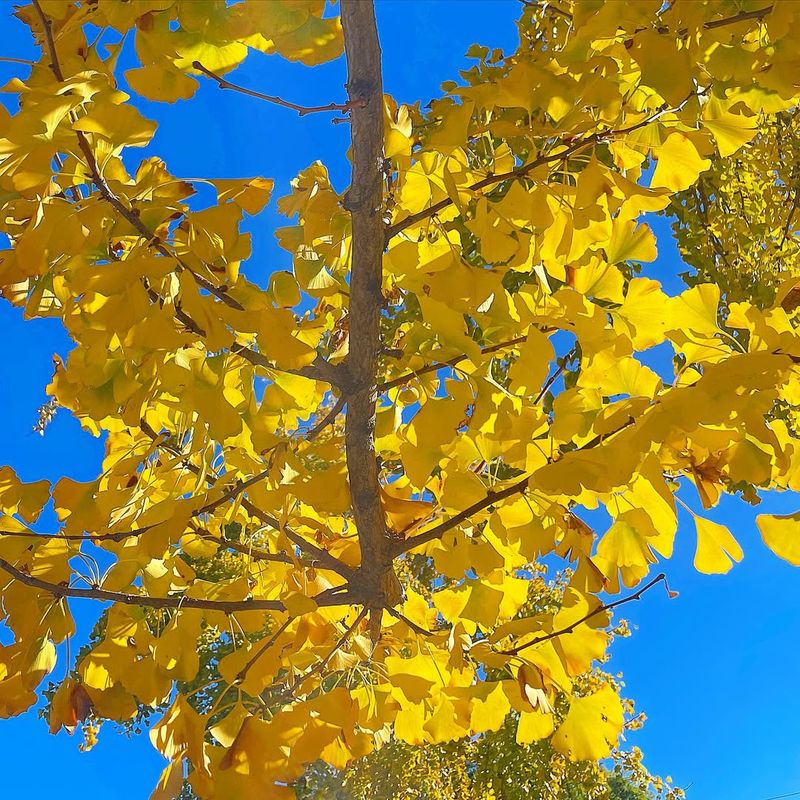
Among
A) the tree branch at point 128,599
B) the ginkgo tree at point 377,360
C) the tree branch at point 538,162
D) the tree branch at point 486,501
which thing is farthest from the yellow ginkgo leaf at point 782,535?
the tree branch at point 128,599

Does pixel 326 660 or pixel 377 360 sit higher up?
pixel 377 360

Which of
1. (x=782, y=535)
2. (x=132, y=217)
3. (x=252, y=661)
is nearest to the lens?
Result: (x=132, y=217)

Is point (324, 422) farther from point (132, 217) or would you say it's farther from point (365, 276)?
point (132, 217)

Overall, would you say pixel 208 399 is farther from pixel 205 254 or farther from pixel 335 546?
pixel 335 546

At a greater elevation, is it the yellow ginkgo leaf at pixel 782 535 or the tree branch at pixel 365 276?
the tree branch at pixel 365 276

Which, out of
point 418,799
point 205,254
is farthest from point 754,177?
point 418,799

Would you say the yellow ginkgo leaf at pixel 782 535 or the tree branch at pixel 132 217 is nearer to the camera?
the tree branch at pixel 132 217

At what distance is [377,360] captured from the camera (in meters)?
1.00

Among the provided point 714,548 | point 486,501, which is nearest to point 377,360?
point 486,501

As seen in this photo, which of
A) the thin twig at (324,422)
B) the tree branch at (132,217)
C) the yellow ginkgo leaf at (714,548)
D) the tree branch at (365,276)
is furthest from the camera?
the thin twig at (324,422)

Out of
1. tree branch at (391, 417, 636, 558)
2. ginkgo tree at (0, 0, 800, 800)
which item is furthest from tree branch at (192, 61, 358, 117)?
tree branch at (391, 417, 636, 558)

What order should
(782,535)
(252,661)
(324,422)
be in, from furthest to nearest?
(324,422) → (252,661) → (782,535)

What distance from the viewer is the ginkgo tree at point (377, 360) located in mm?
718

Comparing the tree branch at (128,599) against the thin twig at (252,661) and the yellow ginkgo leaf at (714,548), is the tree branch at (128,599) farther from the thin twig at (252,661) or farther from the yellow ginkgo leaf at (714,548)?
the yellow ginkgo leaf at (714,548)
